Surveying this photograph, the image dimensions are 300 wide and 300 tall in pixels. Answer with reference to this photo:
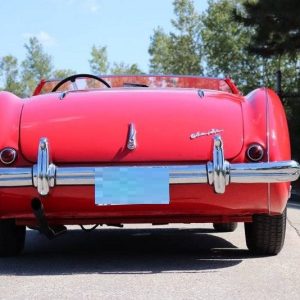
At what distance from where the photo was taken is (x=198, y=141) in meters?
4.47

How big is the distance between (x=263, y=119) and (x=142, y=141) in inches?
34.7

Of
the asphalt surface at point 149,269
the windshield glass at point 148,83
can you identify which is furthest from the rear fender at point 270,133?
the windshield glass at point 148,83

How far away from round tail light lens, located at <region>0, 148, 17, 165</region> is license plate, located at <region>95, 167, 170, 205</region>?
60 centimetres

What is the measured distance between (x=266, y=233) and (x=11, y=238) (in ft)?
6.25

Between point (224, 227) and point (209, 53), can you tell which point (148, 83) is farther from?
point (209, 53)

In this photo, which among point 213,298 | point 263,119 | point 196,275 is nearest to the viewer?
point 213,298

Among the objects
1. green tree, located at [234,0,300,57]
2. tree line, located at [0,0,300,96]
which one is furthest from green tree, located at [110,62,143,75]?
green tree, located at [234,0,300,57]

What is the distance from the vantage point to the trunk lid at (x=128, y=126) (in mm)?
4430

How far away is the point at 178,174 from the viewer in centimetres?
432

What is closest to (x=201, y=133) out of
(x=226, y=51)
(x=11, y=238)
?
(x=11, y=238)

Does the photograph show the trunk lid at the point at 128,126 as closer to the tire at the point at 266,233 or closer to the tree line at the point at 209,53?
the tire at the point at 266,233

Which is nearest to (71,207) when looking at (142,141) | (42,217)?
(42,217)

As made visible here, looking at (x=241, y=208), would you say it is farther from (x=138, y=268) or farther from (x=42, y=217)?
(x=42, y=217)

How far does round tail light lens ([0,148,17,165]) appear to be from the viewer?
4469 millimetres
